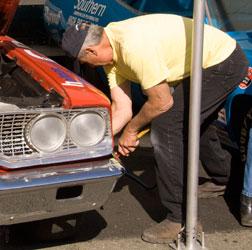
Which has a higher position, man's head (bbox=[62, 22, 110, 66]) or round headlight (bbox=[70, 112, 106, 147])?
man's head (bbox=[62, 22, 110, 66])

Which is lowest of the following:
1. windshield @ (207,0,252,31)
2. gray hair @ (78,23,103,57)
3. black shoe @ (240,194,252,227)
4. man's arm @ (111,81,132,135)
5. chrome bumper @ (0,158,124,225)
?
black shoe @ (240,194,252,227)

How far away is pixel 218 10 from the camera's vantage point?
12.9ft

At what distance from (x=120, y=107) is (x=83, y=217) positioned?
0.77m

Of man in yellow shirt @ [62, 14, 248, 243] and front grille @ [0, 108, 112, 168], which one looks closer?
front grille @ [0, 108, 112, 168]

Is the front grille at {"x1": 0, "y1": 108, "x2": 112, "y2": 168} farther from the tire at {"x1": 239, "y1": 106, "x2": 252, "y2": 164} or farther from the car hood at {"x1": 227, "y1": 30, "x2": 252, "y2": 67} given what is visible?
the car hood at {"x1": 227, "y1": 30, "x2": 252, "y2": 67}

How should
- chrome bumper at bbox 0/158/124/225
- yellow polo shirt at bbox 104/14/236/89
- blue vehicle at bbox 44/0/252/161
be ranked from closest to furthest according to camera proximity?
1. chrome bumper at bbox 0/158/124/225
2. yellow polo shirt at bbox 104/14/236/89
3. blue vehicle at bbox 44/0/252/161

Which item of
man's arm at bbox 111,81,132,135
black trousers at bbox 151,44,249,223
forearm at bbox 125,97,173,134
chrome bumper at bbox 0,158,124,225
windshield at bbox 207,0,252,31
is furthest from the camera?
windshield at bbox 207,0,252,31

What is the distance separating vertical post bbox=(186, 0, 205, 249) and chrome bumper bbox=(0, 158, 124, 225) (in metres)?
0.40

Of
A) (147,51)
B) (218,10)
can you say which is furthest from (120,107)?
(218,10)

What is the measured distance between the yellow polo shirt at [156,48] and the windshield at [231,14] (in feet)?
2.70

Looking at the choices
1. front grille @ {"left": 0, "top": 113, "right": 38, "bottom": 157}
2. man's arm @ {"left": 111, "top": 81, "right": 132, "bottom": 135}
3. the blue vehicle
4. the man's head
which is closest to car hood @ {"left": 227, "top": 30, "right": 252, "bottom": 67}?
the blue vehicle

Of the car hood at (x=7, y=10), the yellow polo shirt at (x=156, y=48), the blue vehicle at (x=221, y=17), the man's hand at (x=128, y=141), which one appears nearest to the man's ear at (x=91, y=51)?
the yellow polo shirt at (x=156, y=48)

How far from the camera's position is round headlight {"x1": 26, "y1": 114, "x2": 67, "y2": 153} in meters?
2.46

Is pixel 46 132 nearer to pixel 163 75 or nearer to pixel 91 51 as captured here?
pixel 91 51
